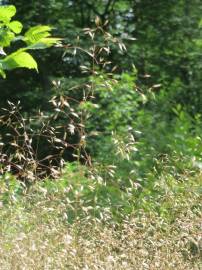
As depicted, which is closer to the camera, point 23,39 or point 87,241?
point 23,39

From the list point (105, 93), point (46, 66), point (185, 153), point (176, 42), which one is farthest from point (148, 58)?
point (185, 153)

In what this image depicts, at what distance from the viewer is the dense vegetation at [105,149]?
3283 mm

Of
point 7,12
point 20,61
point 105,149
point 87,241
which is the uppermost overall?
point 7,12

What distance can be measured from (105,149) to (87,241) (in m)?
3.34

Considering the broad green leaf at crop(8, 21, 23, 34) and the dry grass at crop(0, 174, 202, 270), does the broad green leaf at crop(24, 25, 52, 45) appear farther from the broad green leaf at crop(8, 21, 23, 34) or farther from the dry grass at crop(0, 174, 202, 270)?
the dry grass at crop(0, 174, 202, 270)

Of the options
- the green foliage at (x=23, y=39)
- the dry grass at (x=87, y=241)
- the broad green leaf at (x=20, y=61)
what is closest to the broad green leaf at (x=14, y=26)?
the green foliage at (x=23, y=39)

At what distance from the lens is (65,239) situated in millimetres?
3285

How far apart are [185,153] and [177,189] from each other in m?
1.58

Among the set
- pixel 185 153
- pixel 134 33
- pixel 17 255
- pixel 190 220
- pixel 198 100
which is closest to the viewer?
pixel 17 255

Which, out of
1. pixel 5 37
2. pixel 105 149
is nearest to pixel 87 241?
pixel 5 37

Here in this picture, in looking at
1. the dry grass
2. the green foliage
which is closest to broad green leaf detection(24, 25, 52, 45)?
the green foliage

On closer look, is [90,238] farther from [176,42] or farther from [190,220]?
[176,42]

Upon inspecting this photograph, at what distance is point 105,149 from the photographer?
262 inches

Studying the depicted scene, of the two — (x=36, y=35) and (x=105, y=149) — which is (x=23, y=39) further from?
(x=105, y=149)
